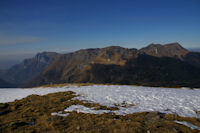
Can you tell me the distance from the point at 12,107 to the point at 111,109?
12930 millimetres

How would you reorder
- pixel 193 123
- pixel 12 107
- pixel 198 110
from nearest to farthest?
1. pixel 193 123
2. pixel 198 110
3. pixel 12 107

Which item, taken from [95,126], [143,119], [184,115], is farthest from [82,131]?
[184,115]

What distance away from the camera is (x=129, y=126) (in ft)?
29.8

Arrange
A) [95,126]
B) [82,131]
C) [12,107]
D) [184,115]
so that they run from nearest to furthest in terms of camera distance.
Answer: [82,131] → [95,126] → [184,115] → [12,107]

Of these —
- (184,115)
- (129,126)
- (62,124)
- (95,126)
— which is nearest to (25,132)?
(62,124)

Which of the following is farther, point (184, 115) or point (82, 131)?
point (184, 115)

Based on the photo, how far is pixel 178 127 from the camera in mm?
9133

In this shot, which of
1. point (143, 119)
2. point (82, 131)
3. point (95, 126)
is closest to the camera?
point (82, 131)

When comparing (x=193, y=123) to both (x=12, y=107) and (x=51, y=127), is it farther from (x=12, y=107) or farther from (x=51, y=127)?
(x=12, y=107)

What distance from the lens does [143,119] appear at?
426 inches

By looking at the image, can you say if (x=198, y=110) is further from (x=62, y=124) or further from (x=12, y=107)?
(x=12, y=107)

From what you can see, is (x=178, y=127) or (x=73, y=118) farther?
(x=73, y=118)

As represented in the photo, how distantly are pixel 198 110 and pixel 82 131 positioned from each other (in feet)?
43.7

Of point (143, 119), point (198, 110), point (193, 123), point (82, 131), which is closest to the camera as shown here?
point (82, 131)
